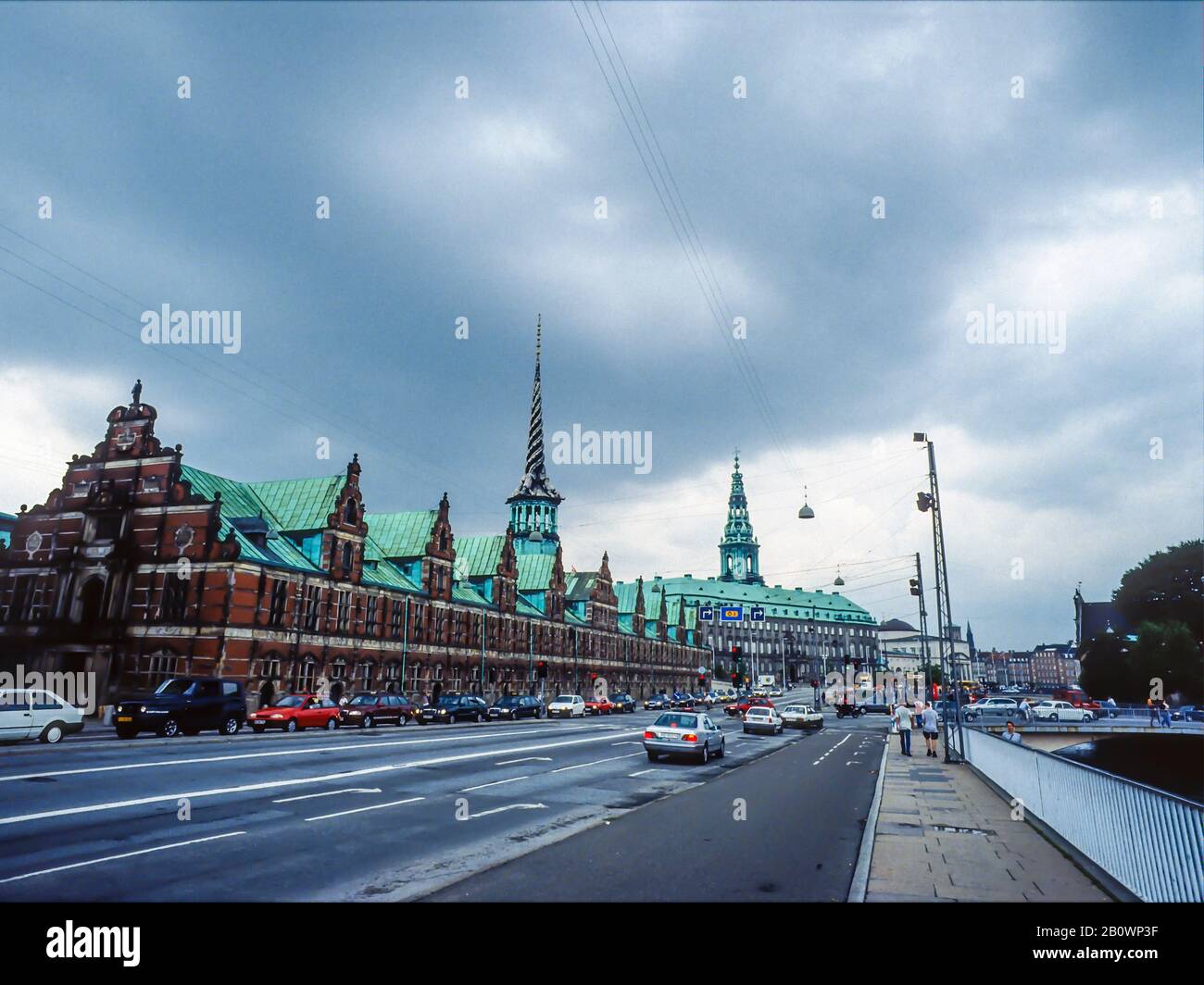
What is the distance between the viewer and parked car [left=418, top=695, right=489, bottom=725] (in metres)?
43.0

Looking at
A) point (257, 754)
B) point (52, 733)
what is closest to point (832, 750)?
point (257, 754)

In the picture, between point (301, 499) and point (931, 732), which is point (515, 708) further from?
point (931, 732)

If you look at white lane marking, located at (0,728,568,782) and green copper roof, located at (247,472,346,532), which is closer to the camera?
white lane marking, located at (0,728,568,782)

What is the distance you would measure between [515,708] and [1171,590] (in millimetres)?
75369

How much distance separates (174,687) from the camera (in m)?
27.2

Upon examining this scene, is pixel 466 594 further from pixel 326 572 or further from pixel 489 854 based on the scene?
pixel 489 854

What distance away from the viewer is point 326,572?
4634 cm

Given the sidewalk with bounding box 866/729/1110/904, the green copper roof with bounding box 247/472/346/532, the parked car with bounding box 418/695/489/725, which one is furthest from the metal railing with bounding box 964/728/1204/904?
the green copper roof with bounding box 247/472/346/532

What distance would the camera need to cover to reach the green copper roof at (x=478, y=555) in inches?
2677

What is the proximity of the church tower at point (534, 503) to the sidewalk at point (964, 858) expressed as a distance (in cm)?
8398

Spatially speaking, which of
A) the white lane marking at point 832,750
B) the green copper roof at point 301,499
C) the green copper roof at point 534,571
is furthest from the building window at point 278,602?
the green copper roof at point 534,571

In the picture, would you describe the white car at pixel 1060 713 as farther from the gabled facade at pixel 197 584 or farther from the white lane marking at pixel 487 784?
the white lane marking at pixel 487 784

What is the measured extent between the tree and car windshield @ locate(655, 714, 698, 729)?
76.7m

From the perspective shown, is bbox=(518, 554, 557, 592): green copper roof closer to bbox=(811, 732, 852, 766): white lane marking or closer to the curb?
bbox=(811, 732, 852, 766): white lane marking
